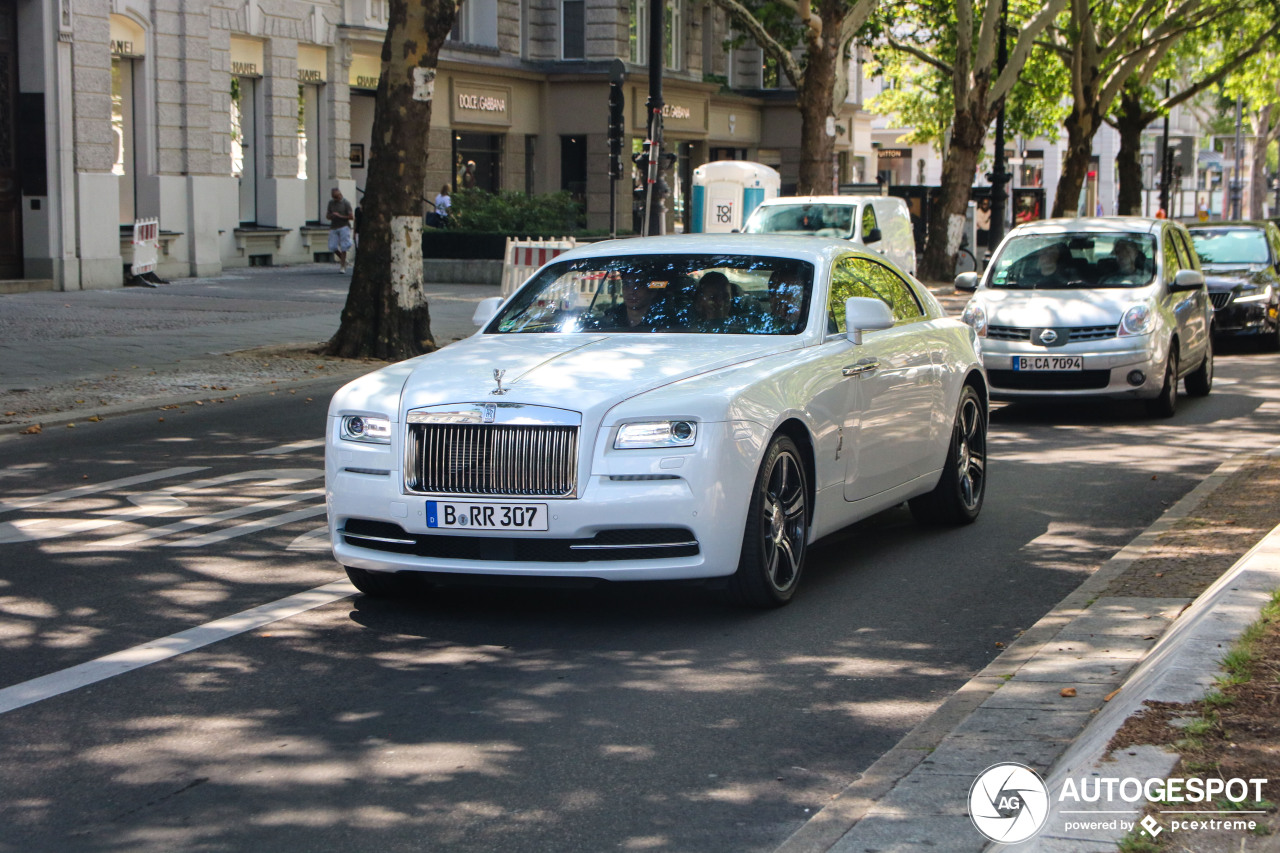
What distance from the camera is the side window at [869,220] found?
79.5 feet

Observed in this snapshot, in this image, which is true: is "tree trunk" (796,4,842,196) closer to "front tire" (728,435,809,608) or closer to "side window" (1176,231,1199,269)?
"side window" (1176,231,1199,269)

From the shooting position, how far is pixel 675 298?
7637mm

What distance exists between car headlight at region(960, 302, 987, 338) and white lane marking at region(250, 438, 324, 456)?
17.6 ft

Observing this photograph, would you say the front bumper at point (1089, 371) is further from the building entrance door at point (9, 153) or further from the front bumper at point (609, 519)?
the building entrance door at point (9, 153)

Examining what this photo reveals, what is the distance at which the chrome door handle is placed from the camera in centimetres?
744

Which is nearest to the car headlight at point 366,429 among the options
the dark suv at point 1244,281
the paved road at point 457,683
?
the paved road at point 457,683

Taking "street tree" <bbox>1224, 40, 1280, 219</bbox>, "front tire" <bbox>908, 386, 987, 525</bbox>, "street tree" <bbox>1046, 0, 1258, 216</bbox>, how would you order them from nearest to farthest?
"front tire" <bbox>908, 386, 987, 525</bbox>, "street tree" <bbox>1046, 0, 1258, 216</bbox>, "street tree" <bbox>1224, 40, 1280, 219</bbox>

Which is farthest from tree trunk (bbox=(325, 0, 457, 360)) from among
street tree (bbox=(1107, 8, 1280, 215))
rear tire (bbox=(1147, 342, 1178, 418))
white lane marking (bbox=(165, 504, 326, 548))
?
street tree (bbox=(1107, 8, 1280, 215))

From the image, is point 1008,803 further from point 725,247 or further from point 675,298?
point 725,247

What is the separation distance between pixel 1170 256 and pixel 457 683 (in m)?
10.6

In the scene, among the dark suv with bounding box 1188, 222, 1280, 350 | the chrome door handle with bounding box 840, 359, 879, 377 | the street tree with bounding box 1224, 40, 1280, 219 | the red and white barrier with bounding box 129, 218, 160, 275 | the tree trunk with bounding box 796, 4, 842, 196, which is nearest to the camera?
the chrome door handle with bounding box 840, 359, 879, 377

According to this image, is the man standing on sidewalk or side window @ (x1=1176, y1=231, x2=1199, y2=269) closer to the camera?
side window @ (x1=1176, y1=231, x2=1199, y2=269)

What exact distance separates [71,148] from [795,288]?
19.7 metres

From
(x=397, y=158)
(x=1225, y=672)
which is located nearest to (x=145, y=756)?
(x=1225, y=672)
